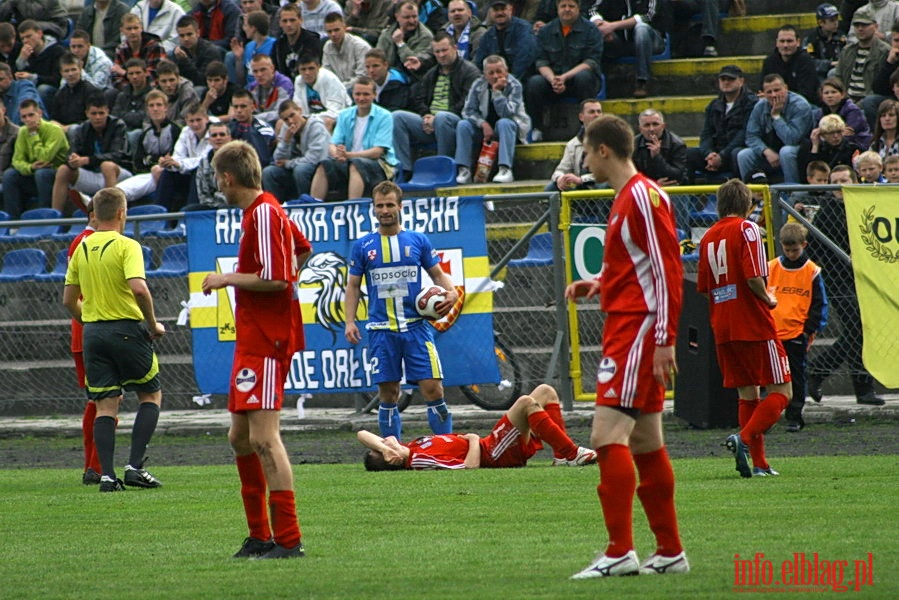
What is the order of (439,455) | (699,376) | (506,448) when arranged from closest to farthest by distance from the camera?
(506,448) < (439,455) < (699,376)

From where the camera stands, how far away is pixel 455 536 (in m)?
7.64

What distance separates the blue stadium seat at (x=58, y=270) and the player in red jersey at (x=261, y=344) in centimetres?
1099

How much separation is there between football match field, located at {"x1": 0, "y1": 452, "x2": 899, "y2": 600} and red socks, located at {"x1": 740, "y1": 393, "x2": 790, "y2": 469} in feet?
0.83

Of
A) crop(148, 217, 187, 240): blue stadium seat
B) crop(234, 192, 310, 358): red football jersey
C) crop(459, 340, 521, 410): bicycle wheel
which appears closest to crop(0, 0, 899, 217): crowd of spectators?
crop(148, 217, 187, 240): blue stadium seat

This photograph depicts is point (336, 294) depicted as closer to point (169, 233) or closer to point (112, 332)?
point (169, 233)

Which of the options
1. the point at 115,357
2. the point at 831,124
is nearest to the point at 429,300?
the point at 115,357

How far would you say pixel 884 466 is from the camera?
1043cm

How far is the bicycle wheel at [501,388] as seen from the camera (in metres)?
15.4

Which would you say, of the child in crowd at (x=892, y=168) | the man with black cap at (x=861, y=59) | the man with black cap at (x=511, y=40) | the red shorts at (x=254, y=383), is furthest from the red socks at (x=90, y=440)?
the man with black cap at (x=861, y=59)

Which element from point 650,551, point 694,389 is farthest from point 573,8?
point 650,551

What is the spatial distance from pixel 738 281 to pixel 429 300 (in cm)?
302

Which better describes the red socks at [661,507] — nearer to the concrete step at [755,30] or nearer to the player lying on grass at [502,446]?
the player lying on grass at [502,446]

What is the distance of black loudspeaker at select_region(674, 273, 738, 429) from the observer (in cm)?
1373

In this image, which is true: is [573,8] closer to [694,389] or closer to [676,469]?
[694,389]
